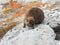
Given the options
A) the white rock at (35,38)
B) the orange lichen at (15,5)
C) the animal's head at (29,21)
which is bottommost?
the orange lichen at (15,5)

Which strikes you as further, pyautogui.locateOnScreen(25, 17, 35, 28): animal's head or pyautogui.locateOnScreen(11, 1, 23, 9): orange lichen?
pyautogui.locateOnScreen(11, 1, 23, 9): orange lichen

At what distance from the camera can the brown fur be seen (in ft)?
15.2

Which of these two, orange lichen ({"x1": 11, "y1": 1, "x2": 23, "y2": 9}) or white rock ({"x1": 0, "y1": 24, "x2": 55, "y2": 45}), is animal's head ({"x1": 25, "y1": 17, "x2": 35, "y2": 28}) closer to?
white rock ({"x1": 0, "y1": 24, "x2": 55, "y2": 45})

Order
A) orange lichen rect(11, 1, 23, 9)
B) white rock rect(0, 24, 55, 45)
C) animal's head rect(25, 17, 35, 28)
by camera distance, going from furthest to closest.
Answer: orange lichen rect(11, 1, 23, 9) → animal's head rect(25, 17, 35, 28) → white rock rect(0, 24, 55, 45)

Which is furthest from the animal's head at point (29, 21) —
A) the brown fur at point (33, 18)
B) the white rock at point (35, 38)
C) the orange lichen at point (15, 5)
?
the orange lichen at point (15, 5)

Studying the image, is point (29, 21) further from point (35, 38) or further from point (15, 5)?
point (15, 5)

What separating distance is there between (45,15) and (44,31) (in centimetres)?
121

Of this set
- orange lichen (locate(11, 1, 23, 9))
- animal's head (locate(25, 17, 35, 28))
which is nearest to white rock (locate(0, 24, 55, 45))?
animal's head (locate(25, 17, 35, 28))

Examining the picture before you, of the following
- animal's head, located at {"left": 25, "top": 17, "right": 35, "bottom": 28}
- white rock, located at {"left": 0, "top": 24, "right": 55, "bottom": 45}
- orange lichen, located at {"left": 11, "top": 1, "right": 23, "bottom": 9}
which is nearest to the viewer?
white rock, located at {"left": 0, "top": 24, "right": 55, "bottom": 45}

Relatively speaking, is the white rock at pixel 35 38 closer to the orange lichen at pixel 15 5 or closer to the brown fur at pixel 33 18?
the brown fur at pixel 33 18

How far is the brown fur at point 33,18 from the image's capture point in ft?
15.2

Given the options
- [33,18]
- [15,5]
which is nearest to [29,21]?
[33,18]

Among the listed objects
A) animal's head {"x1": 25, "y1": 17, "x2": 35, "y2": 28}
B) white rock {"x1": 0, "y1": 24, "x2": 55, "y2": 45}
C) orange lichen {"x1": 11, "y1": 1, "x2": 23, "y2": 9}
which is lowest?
orange lichen {"x1": 11, "y1": 1, "x2": 23, "y2": 9}

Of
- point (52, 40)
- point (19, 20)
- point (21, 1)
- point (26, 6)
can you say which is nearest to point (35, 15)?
point (19, 20)
